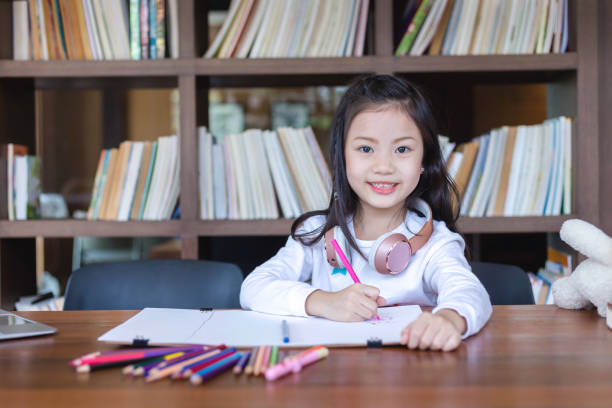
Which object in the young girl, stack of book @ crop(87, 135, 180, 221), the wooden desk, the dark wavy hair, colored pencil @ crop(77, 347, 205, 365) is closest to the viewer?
the wooden desk

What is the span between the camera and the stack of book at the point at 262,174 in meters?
1.86

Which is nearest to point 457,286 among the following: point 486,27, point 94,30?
point 486,27

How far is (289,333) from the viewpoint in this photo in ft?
2.69

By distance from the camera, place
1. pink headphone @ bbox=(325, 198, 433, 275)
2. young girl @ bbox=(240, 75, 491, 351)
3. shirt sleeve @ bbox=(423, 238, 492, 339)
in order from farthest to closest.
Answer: pink headphone @ bbox=(325, 198, 433, 275) → young girl @ bbox=(240, 75, 491, 351) → shirt sleeve @ bbox=(423, 238, 492, 339)

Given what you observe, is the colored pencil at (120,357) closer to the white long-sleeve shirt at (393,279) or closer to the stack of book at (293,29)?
the white long-sleeve shirt at (393,279)

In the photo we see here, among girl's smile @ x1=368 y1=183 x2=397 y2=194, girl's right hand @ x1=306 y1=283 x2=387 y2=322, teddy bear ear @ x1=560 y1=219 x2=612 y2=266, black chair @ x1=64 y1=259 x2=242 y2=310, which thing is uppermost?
girl's smile @ x1=368 y1=183 x2=397 y2=194

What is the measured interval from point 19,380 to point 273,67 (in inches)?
53.1

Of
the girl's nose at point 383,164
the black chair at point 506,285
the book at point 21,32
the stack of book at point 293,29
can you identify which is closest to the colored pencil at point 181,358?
the girl's nose at point 383,164

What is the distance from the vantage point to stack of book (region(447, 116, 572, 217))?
1.82 m

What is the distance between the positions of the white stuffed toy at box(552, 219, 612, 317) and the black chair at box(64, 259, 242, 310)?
2.25 feet

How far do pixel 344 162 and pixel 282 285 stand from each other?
0.39 m

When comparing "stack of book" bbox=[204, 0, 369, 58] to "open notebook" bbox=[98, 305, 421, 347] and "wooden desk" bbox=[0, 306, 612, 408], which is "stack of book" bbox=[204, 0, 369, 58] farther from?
"wooden desk" bbox=[0, 306, 612, 408]

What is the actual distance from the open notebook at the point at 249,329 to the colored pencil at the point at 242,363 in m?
0.06

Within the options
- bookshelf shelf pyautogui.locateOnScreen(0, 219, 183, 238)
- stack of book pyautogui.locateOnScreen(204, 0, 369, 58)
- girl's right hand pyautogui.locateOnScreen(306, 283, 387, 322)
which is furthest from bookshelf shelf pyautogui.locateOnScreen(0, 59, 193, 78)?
girl's right hand pyautogui.locateOnScreen(306, 283, 387, 322)
